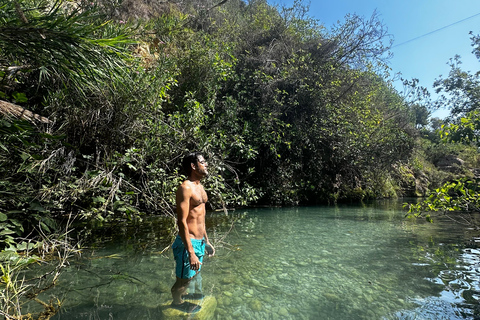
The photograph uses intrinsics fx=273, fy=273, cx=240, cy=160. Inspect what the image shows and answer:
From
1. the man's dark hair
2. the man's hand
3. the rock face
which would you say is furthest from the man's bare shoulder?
the rock face

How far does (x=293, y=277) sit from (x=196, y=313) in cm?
150

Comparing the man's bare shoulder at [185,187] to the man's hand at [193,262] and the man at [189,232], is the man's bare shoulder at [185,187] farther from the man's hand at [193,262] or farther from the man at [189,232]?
the man's hand at [193,262]

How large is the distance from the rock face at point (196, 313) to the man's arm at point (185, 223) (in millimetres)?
366

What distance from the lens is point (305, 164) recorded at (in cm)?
1248

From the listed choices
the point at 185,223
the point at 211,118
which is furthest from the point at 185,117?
the point at 185,223

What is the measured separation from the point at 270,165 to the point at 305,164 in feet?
6.29

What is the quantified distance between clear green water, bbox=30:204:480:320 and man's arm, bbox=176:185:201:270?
0.51 m

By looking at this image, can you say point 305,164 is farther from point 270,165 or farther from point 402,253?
point 402,253

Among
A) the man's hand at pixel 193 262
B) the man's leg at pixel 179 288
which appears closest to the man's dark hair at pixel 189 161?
the man's hand at pixel 193 262

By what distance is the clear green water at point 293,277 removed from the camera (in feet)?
8.59

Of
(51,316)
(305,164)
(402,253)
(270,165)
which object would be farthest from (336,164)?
(51,316)

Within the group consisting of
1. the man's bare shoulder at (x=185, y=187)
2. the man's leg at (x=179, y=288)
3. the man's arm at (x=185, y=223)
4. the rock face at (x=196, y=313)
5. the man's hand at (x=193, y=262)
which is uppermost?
the man's bare shoulder at (x=185, y=187)

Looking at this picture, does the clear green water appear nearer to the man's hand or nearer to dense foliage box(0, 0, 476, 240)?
the man's hand

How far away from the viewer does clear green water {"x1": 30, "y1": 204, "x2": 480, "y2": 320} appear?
2.62m
